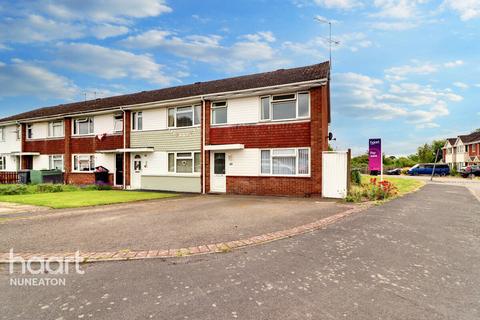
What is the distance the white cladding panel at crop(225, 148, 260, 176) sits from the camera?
49.3ft

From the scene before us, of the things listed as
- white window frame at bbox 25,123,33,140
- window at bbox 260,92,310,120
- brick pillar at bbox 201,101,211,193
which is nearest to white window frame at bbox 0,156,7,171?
white window frame at bbox 25,123,33,140

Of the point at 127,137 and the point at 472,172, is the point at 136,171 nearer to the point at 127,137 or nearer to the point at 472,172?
the point at 127,137

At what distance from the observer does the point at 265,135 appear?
48.5ft

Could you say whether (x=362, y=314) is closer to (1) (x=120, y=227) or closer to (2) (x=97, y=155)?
(1) (x=120, y=227)

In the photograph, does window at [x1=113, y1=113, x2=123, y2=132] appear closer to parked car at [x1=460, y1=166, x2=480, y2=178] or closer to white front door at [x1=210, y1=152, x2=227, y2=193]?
white front door at [x1=210, y1=152, x2=227, y2=193]

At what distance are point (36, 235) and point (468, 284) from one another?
7.93 m

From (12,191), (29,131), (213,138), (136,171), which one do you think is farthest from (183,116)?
(29,131)

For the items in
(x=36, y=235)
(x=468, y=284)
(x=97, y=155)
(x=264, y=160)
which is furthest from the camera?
(x=97, y=155)

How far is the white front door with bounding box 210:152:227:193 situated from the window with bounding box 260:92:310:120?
3.38 m

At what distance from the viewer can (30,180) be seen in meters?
21.2

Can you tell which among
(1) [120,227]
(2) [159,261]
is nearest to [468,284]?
(2) [159,261]

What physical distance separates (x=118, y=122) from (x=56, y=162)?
7.42 metres

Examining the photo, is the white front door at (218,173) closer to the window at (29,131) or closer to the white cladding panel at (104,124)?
the white cladding panel at (104,124)

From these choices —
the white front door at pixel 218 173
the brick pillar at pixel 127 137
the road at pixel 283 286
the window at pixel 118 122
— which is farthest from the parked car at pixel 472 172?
the window at pixel 118 122
